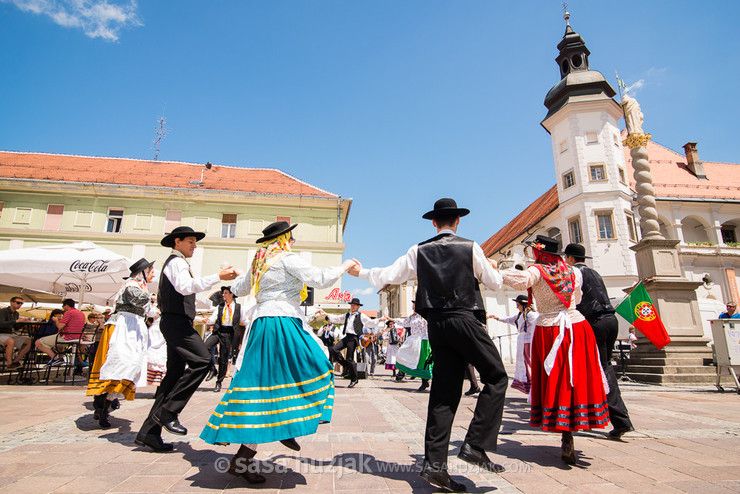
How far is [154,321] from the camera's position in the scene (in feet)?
25.2

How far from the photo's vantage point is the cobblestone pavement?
2664 millimetres

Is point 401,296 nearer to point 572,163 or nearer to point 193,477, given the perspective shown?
point 572,163

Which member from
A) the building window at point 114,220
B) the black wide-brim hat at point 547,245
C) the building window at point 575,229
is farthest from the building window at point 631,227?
the building window at point 114,220

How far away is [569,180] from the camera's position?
2873 centimetres

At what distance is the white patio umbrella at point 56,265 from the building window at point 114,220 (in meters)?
19.7

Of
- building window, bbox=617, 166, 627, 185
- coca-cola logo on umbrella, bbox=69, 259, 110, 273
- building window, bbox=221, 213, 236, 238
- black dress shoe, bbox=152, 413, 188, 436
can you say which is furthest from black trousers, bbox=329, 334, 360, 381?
building window, bbox=617, 166, 627, 185

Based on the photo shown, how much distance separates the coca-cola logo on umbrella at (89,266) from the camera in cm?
902

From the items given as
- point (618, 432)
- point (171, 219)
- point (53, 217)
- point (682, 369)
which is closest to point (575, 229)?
point (682, 369)

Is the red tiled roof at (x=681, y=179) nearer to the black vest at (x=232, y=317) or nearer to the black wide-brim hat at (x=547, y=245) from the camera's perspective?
the black vest at (x=232, y=317)

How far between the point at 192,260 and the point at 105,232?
230 inches

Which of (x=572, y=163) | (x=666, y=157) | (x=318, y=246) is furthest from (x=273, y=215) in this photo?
(x=666, y=157)

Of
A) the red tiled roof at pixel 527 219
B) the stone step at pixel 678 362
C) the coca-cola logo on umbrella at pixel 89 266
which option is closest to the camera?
the coca-cola logo on umbrella at pixel 89 266

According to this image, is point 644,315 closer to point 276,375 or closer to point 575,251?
point 575,251

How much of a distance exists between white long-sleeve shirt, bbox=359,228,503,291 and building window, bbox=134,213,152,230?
2870 centimetres
